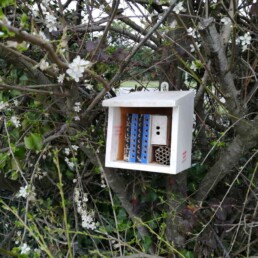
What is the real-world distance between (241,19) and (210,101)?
0.39m

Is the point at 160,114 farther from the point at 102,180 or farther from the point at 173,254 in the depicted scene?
the point at 173,254

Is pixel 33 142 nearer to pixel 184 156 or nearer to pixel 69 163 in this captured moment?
pixel 69 163

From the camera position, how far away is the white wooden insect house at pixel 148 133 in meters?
1.50

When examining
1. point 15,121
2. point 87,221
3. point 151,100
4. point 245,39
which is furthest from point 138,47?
point 87,221

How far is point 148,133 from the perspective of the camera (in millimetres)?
1621

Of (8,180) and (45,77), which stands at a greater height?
(45,77)

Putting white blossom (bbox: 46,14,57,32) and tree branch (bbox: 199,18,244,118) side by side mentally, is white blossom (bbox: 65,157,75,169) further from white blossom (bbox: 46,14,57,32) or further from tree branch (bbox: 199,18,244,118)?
tree branch (bbox: 199,18,244,118)

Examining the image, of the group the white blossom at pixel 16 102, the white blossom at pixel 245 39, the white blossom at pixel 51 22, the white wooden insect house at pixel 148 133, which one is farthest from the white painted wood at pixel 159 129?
the white blossom at pixel 16 102

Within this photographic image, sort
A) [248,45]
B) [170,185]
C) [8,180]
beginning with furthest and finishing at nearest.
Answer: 1. [8,180]
2. [170,185]
3. [248,45]

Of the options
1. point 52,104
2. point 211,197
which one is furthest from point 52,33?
point 211,197

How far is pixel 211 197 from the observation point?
1.87 metres

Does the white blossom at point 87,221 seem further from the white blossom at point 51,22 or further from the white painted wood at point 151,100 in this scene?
the white blossom at point 51,22

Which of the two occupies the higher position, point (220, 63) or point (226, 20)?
point (226, 20)

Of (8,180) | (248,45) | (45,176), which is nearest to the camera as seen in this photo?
(248,45)
